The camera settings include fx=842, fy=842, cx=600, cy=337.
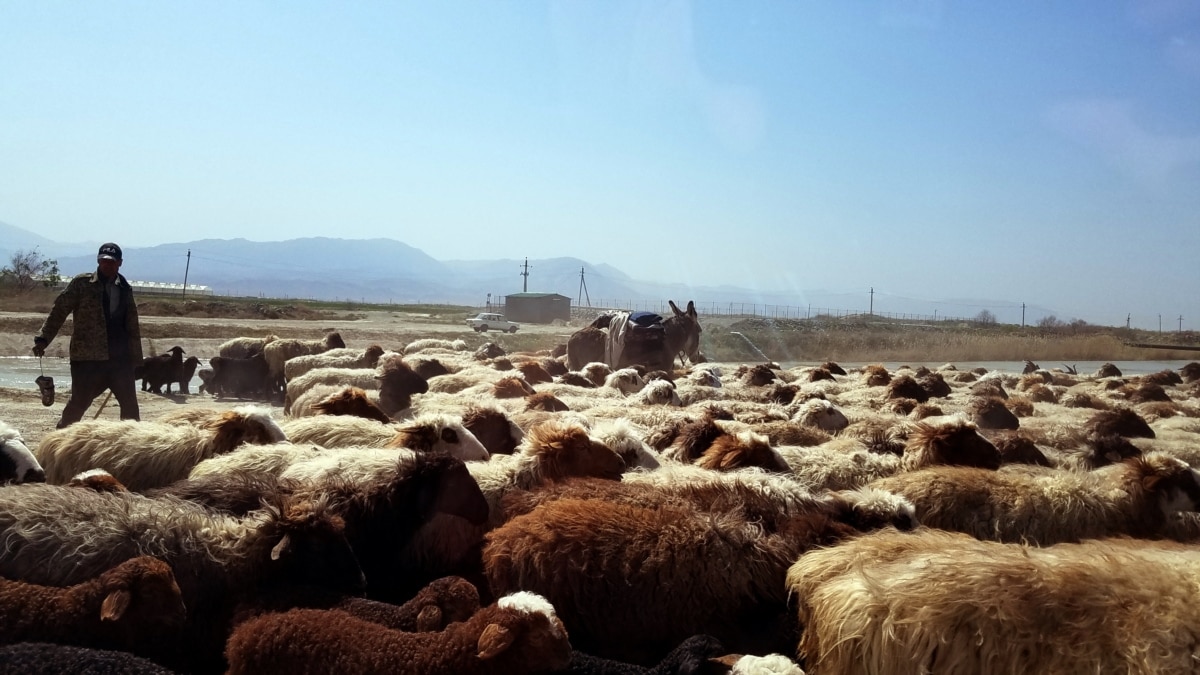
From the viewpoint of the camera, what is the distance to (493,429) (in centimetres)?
782

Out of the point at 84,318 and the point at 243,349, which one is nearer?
the point at 84,318

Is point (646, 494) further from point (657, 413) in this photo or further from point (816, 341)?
point (816, 341)

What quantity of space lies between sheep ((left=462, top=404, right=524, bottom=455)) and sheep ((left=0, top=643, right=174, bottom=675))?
4350 millimetres

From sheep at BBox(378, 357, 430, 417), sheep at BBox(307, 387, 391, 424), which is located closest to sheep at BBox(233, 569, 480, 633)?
sheep at BBox(307, 387, 391, 424)

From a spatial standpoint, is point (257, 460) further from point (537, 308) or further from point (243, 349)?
point (537, 308)

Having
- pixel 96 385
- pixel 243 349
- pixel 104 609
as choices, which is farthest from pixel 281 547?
pixel 243 349

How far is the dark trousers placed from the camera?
9.11 metres

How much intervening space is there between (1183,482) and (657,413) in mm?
5064

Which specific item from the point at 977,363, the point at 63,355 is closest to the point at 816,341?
the point at 977,363

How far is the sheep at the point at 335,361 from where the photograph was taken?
54.1ft

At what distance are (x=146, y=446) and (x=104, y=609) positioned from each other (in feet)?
11.6

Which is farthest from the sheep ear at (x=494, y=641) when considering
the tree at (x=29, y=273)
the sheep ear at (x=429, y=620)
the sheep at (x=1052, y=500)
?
the tree at (x=29, y=273)

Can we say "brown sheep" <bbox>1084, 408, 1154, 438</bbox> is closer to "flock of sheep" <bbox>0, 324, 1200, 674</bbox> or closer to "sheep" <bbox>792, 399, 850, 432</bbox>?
"sheep" <bbox>792, 399, 850, 432</bbox>

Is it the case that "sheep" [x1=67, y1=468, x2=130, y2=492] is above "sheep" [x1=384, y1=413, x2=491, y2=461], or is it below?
below
